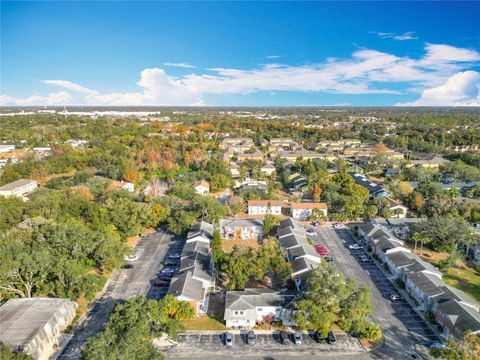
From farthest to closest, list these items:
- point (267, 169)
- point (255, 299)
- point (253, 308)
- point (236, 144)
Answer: point (236, 144) → point (267, 169) → point (255, 299) → point (253, 308)

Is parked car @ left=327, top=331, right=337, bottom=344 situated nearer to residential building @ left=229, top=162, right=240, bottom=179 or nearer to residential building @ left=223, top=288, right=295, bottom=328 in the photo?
residential building @ left=223, top=288, right=295, bottom=328

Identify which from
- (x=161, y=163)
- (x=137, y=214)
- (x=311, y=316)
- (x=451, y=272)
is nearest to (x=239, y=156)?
(x=161, y=163)

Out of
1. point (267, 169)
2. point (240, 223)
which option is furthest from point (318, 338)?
point (267, 169)

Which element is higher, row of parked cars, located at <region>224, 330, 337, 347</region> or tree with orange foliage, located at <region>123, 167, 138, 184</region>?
tree with orange foliage, located at <region>123, 167, 138, 184</region>

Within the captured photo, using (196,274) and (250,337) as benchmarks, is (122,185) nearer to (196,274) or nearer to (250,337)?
(196,274)

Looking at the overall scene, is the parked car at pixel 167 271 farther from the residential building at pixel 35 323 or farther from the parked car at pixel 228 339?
Answer: the parked car at pixel 228 339

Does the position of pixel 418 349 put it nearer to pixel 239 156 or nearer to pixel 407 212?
pixel 407 212

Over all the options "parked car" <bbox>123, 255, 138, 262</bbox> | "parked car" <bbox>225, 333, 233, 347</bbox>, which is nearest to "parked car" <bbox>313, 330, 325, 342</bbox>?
"parked car" <bbox>225, 333, 233, 347</bbox>
